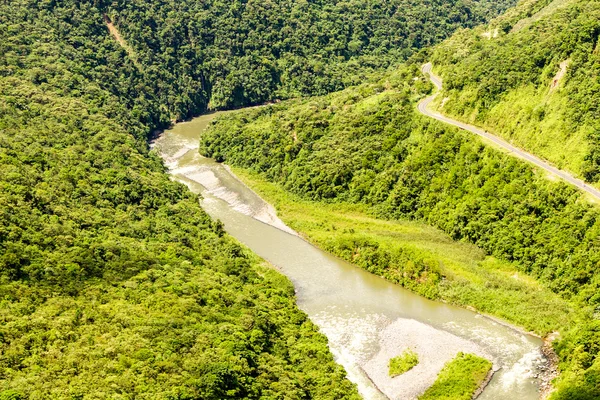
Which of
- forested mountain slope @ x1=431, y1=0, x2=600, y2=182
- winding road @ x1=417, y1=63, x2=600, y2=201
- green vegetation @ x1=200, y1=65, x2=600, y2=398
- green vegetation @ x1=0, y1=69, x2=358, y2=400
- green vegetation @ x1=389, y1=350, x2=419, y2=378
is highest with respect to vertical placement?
forested mountain slope @ x1=431, y1=0, x2=600, y2=182

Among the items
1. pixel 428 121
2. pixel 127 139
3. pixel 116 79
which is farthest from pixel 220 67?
pixel 428 121

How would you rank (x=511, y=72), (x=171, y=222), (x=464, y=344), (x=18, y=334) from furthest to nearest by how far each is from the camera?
(x=511, y=72) → (x=171, y=222) → (x=464, y=344) → (x=18, y=334)

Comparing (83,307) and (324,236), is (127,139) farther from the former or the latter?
(83,307)

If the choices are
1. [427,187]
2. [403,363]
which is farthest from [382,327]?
[427,187]

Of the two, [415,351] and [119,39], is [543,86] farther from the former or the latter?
[119,39]

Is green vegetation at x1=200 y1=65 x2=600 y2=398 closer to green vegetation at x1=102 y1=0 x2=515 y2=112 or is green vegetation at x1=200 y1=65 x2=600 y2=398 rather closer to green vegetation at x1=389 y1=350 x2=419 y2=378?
green vegetation at x1=389 y1=350 x2=419 y2=378

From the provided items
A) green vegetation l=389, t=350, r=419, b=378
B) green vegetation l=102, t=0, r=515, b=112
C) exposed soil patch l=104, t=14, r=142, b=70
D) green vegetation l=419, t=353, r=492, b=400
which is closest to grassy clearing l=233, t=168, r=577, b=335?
green vegetation l=419, t=353, r=492, b=400
